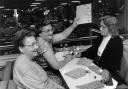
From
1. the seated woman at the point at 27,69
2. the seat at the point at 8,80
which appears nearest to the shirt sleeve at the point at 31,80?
the seated woman at the point at 27,69

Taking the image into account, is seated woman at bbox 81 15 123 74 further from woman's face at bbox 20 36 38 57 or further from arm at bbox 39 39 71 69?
woman's face at bbox 20 36 38 57

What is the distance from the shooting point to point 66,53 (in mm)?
3029

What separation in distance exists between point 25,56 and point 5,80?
62 cm

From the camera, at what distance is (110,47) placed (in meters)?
2.60

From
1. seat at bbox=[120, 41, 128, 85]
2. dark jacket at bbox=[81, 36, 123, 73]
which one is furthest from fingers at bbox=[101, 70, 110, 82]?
seat at bbox=[120, 41, 128, 85]

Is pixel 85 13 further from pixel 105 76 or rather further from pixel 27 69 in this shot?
pixel 27 69

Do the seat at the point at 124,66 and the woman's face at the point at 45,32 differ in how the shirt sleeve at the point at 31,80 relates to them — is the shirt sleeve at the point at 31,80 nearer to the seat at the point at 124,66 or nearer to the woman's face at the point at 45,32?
the woman's face at the point at 45,32

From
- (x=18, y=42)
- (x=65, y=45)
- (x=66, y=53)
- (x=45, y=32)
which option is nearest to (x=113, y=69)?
(x=66, y=53)

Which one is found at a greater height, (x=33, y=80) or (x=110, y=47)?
(x=110, y=47)

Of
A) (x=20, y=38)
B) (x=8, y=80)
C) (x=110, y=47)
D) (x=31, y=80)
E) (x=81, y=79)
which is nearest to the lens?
(x=31, y=80)

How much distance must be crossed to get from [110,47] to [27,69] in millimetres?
1116

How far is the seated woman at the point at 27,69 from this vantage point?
6.31ft

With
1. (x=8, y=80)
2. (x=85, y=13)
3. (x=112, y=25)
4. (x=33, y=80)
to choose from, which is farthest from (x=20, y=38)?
(x=112, y=25)

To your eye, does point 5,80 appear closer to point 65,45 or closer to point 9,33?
point 9,33
